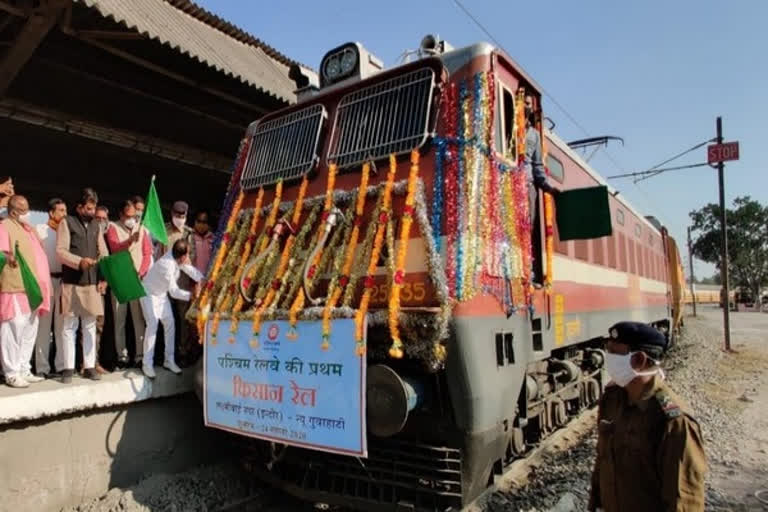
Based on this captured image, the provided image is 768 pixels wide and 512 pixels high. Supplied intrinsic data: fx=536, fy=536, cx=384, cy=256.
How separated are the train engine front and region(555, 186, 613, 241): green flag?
0.42 metres

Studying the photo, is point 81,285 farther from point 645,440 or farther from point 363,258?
point 645,440

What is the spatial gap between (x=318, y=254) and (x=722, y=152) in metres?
15.3

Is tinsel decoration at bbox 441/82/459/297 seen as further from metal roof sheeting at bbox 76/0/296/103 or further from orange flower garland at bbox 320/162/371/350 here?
metal roof sheeting at bbox 76/0/296/103

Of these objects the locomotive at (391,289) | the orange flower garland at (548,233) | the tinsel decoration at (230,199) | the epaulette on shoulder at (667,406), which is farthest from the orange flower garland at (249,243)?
the epaulette on shoulder at (667,406)

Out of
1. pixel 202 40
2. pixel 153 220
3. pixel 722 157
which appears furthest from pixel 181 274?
pixel 722 157

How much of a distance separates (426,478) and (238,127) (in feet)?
23.0

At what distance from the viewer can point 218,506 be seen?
450 centimetres

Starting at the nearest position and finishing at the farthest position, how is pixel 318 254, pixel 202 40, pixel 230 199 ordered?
pixel 318 254
pixel 230 199
pixel 202 40

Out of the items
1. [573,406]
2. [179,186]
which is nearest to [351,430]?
[573,406]

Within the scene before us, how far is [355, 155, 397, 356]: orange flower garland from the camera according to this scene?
349cm

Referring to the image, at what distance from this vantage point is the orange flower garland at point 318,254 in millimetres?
3797

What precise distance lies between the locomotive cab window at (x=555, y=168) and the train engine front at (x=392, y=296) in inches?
33.7

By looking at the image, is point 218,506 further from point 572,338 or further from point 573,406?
point 573,406

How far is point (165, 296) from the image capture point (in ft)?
16.8
